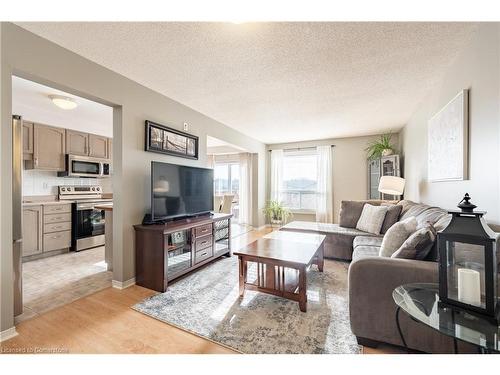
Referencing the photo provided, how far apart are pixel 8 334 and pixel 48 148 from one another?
3.15 metres

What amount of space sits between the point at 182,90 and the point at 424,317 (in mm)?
3059

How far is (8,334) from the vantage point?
Answer: 5.28 feet

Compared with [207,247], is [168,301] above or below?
below

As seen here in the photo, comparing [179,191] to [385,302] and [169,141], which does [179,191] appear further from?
[385,302]

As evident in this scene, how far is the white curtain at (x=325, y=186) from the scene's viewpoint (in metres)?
5.57

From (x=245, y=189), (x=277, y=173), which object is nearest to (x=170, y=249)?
(x=245, y=189)

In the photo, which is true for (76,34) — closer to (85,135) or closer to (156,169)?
(156,169)

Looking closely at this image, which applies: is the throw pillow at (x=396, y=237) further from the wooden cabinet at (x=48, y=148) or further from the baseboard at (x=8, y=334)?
the wooden cabinet at (x=48, y=148)

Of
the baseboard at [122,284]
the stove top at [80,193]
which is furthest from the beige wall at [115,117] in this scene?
the stove top at [80,193]

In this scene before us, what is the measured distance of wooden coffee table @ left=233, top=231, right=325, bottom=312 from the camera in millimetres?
1972

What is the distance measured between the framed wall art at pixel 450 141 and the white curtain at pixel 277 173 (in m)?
3.69
